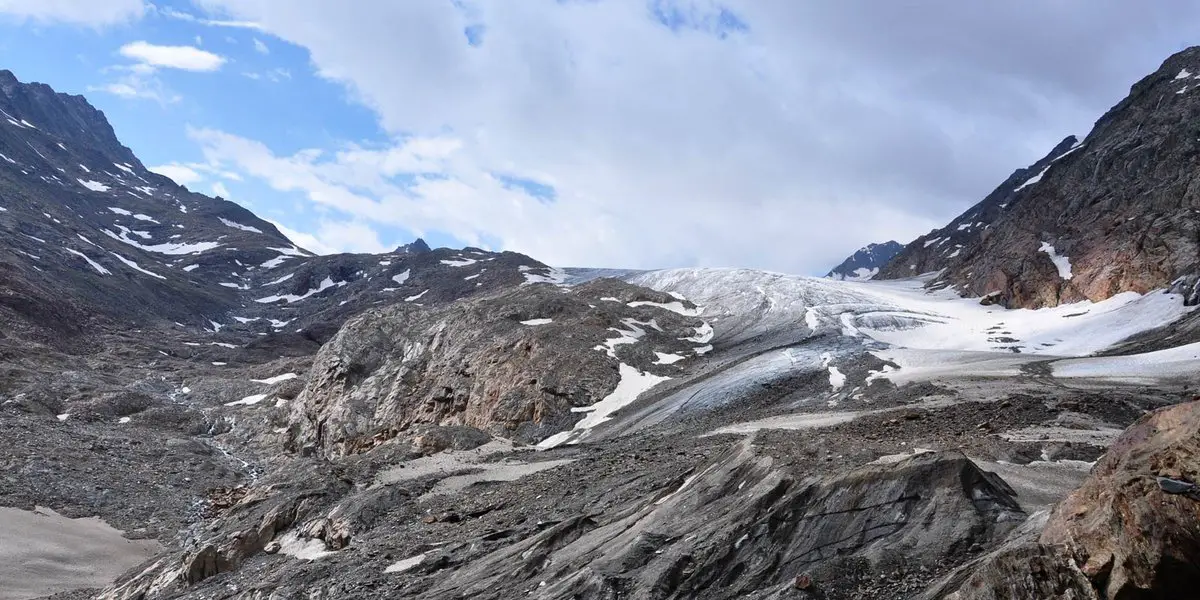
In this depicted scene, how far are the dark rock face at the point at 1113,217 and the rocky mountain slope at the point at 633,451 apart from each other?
2.05 m

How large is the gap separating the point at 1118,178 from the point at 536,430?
5510 centimetres

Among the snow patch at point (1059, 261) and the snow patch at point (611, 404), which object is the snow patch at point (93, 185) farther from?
the snow patch at point (1059, 261)

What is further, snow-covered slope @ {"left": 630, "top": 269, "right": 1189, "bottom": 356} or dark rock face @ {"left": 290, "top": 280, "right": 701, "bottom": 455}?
snow-covered slope @ {"left": 630, "top": 269, "right": 1189, "bottom": 356}

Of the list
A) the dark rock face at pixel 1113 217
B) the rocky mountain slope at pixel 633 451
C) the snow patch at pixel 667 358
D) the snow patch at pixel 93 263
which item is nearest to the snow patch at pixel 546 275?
the rocky mountain slope at pixel 633 451

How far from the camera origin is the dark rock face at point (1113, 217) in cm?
5016

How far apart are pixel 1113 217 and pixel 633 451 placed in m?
50.8

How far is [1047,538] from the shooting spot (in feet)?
33.5

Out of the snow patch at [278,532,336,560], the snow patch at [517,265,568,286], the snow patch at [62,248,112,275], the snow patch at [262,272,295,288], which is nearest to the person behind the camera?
the snow patch at [278,532,336,560]

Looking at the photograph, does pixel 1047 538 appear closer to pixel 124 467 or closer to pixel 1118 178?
pixel 124 467

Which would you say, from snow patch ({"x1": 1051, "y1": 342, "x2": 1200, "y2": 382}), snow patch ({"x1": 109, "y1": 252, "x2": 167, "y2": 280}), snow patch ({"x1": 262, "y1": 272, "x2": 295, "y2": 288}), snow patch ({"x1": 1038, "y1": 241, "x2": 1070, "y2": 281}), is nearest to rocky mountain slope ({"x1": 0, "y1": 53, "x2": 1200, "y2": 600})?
snow patch ({"x1": 1051, "y1": 342, "x2": 1200, "y2": 382})

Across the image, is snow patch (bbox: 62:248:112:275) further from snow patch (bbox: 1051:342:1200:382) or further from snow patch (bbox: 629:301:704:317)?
snow patch (bbox: 1051:342:1200:382)

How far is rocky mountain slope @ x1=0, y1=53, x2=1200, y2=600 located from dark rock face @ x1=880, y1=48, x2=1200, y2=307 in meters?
2.05

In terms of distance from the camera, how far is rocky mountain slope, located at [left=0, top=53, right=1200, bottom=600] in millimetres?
12047

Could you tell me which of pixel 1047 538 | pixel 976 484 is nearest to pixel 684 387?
pixel 976 484
